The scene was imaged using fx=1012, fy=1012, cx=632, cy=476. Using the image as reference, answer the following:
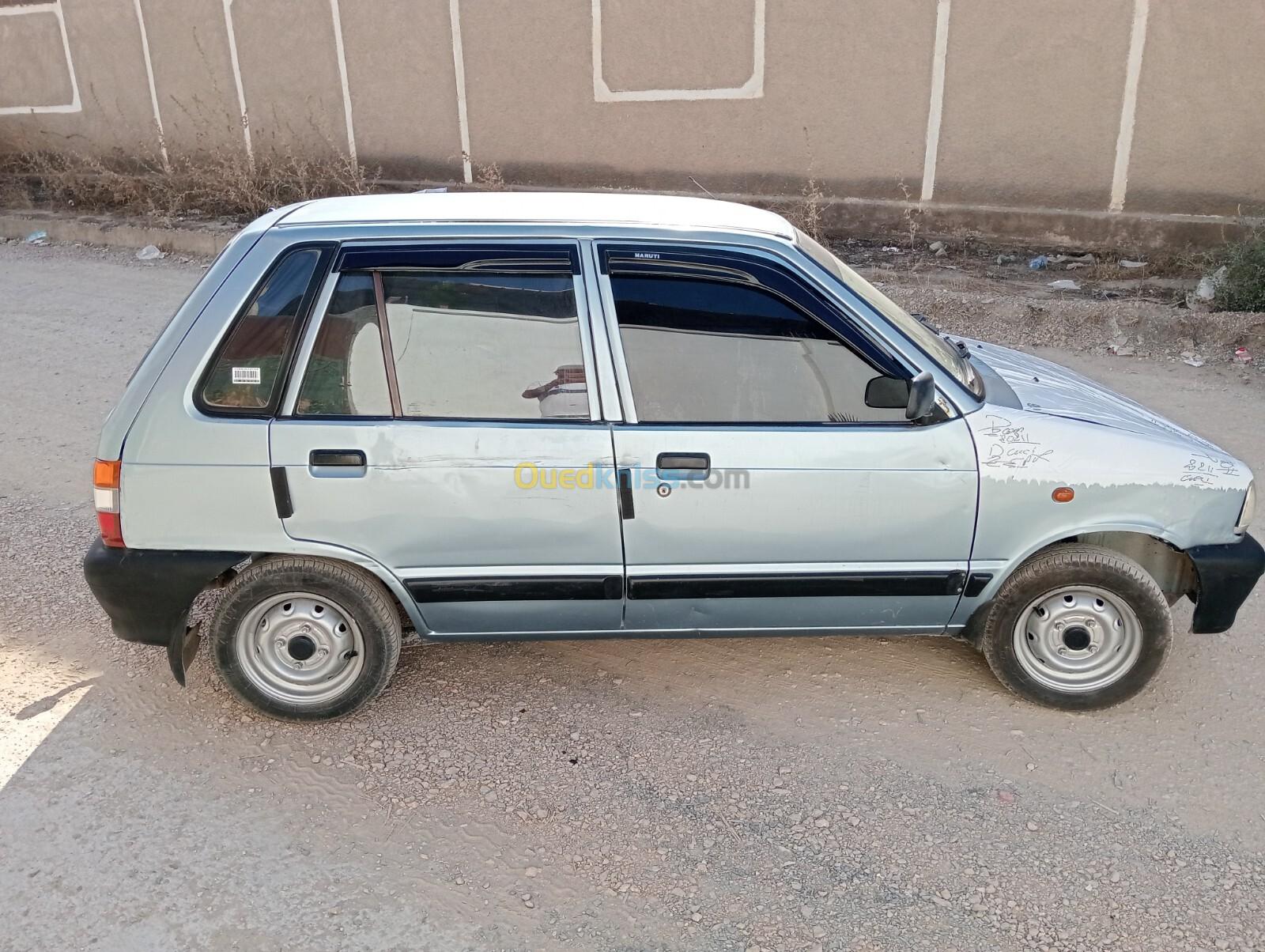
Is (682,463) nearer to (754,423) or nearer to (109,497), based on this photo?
(754,423)

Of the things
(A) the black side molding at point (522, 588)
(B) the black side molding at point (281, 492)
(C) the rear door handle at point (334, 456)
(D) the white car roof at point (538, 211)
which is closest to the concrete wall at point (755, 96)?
(D) the white car roof at point (538, 211)

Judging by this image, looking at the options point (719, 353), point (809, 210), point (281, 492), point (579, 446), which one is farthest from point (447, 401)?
point (809, 210)

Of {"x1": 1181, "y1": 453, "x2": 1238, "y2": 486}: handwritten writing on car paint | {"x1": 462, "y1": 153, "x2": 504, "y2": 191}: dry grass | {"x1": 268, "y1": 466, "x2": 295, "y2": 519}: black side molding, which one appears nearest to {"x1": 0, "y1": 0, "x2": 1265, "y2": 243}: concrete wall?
{"x1": 462, "y1": 153, "x2": 504, "y2": 191}: dry grass

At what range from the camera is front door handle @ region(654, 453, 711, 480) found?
11.1ft

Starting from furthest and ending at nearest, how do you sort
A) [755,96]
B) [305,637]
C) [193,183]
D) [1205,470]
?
[193,183] < [755,96] < [305,637] < [1205,470]

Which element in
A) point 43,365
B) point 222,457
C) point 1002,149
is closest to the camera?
point 222,457

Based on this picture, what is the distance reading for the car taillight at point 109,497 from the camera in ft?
11.2

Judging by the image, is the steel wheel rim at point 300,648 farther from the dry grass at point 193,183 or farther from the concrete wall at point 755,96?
the dry grass at point 193,183

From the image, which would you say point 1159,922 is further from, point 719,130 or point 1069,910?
point 719,130

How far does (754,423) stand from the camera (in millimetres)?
3430

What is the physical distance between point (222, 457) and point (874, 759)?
2.45 metres

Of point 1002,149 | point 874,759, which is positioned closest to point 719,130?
point 1002,149

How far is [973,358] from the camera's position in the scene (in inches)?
164

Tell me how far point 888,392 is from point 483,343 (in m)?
1.37
